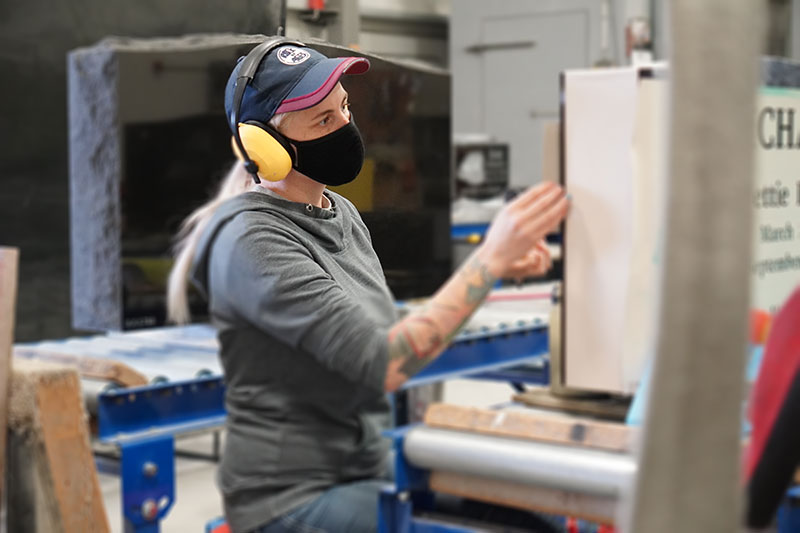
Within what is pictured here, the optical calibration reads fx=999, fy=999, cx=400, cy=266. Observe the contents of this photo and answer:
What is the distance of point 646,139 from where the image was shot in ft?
3.14

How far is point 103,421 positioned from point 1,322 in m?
0.88

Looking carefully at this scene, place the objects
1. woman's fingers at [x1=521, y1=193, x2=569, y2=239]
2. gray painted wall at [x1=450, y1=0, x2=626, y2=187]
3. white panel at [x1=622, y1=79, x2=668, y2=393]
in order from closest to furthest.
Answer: white panel at [x1=622, y1=79, x2=668, y2=393] < woman's fingers at [x1=521, y1=193, x2=569, y2=239] < gray painted wall at [x1=450, y1=0, x2=626, y2=187]

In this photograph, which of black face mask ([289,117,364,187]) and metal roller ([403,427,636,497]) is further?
metal roller ([403,427,636,497])

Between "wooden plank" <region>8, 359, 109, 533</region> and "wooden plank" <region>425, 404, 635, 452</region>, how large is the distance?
0.56 m

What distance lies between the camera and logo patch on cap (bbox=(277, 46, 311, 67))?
0.30m

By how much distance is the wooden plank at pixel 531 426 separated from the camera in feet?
4.04

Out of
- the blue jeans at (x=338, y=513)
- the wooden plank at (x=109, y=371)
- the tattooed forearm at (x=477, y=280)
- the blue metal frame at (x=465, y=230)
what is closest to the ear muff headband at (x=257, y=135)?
the tattooed forearm at (x=477, y=280)

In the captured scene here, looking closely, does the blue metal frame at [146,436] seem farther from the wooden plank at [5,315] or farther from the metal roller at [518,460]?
the wooden plank at [5,315]

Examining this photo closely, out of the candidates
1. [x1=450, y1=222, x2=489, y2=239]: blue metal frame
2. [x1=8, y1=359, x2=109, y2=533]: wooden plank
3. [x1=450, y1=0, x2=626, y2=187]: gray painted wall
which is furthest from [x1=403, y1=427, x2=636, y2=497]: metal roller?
[x1=450, y1=0, x2=626, y2=187]: gray painted wall

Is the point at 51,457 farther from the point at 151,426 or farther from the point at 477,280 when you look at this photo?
the point at 151,426

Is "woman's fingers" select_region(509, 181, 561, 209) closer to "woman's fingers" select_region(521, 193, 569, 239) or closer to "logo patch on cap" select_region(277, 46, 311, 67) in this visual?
"woman's fingers" select_region(521, 193, 569, 239)

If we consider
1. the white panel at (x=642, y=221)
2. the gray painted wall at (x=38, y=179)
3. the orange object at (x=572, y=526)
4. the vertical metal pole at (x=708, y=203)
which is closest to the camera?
the vertical metal pole at (x=708, y=203)

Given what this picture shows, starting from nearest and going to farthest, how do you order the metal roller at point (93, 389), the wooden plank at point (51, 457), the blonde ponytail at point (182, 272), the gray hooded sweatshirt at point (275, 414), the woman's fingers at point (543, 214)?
the wooden plank at point (51, 457) < the woman's fingers at point (543, 214) < the gray hooded sweatshirt at point (275, 414) < the metal roller at point (93, 389) < the blonde ponytail at point (182, 272)

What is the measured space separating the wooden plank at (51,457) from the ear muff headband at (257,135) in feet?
2.17
